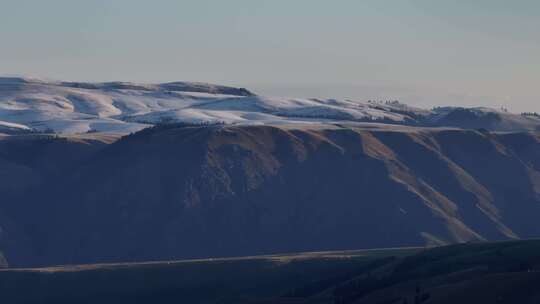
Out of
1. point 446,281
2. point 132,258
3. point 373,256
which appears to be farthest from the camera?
point 132,258

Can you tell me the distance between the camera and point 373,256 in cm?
14238

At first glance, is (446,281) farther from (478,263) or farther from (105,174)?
(105,174)

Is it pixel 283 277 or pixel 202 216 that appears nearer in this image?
pixel 283 277

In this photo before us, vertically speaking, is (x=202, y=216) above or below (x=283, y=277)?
below

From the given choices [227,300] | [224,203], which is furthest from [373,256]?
[224,203]

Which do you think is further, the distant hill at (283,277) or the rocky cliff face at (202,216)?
the rocky cliff face at (202,216)

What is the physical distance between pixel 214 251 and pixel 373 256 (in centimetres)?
4164

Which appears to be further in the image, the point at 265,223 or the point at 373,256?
the point at 265,223

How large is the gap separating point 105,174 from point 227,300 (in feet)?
242

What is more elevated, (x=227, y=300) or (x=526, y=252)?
(x=526, y=252)

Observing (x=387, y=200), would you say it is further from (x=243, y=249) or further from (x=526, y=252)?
(x=526, y=252)

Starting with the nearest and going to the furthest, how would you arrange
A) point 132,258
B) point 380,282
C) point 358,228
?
point 380,282 < point 132,258 < point 358,228

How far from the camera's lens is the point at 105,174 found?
646ft

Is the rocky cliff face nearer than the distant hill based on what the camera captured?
No
